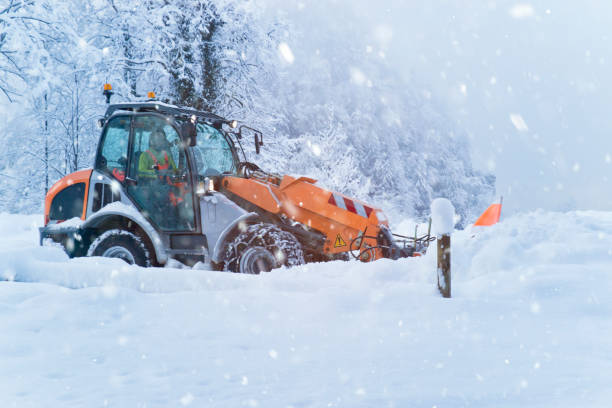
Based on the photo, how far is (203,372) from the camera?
2.70 m

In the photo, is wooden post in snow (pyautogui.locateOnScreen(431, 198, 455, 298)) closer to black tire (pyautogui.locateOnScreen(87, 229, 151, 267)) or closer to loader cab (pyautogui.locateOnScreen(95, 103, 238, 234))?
loader cab (pyautogui.locateOnScreen(95, 103, 238, 234))

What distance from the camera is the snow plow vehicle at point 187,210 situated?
6.53 m

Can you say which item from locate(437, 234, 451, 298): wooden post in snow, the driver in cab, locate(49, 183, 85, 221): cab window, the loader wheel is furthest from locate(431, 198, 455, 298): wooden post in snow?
locate(49, 183, 85, 221): cab window

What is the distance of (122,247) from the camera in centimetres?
669

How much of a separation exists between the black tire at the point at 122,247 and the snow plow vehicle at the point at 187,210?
0.5 inches

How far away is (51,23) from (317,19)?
46763 mm

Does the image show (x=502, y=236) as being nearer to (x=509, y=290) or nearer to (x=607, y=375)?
(x=509, y=290)

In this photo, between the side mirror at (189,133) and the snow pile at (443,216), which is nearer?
the snow pile at (443,216)

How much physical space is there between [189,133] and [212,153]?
897 mm

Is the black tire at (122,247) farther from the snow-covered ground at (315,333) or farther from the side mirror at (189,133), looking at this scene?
the side mirror at (189,133)

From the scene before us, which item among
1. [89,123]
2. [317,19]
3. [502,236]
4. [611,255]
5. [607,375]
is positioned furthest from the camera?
[317,19]

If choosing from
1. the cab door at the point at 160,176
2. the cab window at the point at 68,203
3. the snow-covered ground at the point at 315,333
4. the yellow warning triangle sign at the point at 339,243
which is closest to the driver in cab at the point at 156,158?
the cab door at the point at 160,176

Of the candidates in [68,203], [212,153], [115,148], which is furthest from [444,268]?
[68,203]

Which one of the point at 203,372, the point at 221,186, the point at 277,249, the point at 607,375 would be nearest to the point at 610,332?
the point at 607,375
